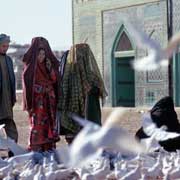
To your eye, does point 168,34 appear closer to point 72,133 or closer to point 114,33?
point 114,33

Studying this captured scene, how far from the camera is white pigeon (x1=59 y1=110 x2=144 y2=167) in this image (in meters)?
0.65

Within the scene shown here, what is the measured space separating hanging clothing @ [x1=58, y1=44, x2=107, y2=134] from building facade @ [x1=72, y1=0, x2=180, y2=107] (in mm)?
10409

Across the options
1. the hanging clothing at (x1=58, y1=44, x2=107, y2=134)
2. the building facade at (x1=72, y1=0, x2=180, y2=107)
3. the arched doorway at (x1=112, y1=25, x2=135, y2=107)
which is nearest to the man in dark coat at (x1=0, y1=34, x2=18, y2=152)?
the hanging clothing at (x1=58, y1=44, x2=107, y2=134)

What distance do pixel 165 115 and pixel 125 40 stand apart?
43.9 ft

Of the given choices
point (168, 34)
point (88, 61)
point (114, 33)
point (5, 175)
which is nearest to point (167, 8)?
point (168, 34)

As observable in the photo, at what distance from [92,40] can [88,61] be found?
1383cm

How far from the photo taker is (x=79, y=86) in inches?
188

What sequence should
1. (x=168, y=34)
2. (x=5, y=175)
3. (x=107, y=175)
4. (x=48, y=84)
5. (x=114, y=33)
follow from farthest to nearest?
(x=114, y=33) < (x=168, y=34) < (x=48, y=84) < (x=5, y=175) < (x=107, y=175)

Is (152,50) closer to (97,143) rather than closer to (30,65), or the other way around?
(97,143)

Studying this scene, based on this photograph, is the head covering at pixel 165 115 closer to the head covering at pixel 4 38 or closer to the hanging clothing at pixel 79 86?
the hanging clothing at pixel 79 86

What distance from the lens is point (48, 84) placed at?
4723mm

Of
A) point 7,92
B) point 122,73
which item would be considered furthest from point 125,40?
point 7,92

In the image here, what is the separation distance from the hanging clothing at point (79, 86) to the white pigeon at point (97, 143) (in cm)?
408

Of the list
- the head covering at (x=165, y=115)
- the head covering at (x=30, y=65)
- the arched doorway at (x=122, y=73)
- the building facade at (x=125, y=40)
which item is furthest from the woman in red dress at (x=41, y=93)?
the arched doorway at (x=122, y=73)
